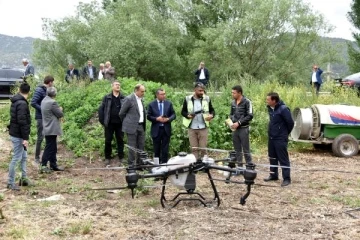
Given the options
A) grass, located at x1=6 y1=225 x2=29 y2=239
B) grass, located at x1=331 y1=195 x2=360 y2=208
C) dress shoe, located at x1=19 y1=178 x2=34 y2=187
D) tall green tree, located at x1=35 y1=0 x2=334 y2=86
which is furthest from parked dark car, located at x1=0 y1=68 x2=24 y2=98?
grass, located at x1=331 y1=195 x2=360 y2=208

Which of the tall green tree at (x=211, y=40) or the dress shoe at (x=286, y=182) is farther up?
the tall green tree at (x=211, y=40)

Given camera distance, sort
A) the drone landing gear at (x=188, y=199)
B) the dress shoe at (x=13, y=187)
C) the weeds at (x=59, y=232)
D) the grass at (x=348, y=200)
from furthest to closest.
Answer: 1. the dress shoe at (x=13, y=187)
2. the grass at (x=348, y=200)
3. the drone landing gear at (x=188, y=199)
4. the weeds at (x=59, y=232)

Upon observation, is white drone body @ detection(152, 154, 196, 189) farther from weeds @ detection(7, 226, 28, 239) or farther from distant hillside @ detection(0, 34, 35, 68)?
distant hillside @ detection(0, 34, 35, 68)

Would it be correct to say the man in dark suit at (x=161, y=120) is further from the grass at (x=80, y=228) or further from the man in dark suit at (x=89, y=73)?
the man in dark suit at (x=89, y=73)

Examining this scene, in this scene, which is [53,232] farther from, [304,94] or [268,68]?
[268,68]

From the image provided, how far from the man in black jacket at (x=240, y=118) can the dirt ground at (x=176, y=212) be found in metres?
0.72

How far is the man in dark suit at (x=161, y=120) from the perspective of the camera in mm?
9789

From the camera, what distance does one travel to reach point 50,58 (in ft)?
136

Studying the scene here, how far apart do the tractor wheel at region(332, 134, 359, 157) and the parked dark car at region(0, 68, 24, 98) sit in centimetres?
1331

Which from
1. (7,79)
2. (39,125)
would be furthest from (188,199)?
(7,79)

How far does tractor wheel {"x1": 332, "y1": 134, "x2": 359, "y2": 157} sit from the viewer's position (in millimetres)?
12430

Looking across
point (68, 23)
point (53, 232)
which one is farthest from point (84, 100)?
point (68, 23)

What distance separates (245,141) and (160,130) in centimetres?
153

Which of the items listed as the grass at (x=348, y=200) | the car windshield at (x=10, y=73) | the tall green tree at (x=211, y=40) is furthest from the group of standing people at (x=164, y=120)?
the tall green tree at (x=211, y=40)
